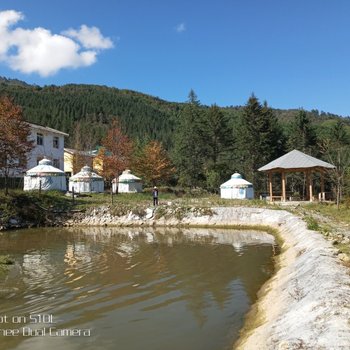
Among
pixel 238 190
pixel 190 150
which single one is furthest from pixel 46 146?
pixel 238 190

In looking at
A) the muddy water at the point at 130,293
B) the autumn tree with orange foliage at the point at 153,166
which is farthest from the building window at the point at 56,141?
the muddy water at the point at 130,293

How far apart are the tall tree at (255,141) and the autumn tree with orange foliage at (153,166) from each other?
850cm

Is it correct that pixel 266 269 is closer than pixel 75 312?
No

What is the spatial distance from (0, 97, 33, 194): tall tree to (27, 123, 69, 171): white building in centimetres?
1263

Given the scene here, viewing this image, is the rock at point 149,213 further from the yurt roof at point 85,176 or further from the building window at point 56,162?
the building window at point 56,162

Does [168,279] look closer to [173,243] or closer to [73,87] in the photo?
[173,243]

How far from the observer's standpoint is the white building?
40.2 m

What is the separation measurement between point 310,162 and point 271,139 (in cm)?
1695

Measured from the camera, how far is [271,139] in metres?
44.8

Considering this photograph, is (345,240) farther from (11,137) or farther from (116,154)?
(116,154)

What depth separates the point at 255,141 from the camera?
43781 mm

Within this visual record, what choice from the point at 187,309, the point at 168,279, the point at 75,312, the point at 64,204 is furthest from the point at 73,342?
the point at 64,204

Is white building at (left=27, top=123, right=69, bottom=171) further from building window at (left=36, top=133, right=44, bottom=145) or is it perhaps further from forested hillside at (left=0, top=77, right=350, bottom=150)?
forested hillside at (left=0, top=77, right=350, bottom=150)

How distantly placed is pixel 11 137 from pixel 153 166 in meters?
22.8
